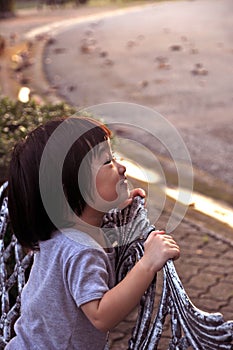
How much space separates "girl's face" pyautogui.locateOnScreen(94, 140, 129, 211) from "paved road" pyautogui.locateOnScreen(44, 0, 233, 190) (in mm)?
3922

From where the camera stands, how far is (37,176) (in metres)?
2.50

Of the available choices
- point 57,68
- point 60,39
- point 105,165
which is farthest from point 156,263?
point 60,39

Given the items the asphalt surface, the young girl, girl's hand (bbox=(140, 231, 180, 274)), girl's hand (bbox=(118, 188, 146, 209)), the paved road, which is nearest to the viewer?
girl's hand (bbox=(140, 231, 180, 274))

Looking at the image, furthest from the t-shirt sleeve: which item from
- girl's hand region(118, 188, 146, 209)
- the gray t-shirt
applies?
girl's hand region(118, 188, 146, 209)

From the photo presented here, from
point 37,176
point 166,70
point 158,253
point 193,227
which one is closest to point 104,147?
point 37,176

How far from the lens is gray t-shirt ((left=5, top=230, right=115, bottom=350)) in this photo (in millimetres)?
2416

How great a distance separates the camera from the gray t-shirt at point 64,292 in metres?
2.42

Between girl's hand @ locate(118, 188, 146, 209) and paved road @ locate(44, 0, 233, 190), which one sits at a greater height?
girl's hand @ locate(118, 188, 146, 209)

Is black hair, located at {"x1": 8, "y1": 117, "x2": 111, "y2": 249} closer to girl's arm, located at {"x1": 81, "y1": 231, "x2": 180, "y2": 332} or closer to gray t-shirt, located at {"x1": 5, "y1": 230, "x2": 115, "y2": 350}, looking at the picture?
gray t-shirt, located at {"x1": 5, "y1": 230, "x2": 115, "y2": 350}

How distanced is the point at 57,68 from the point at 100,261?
9730 millimetres

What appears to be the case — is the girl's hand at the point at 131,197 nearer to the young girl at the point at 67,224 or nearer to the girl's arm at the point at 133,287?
the young girl at the point at 67,224

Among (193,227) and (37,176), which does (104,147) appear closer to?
(37,176)

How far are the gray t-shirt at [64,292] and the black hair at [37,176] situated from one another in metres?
0.06

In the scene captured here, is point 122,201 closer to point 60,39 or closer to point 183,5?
point 60,39
